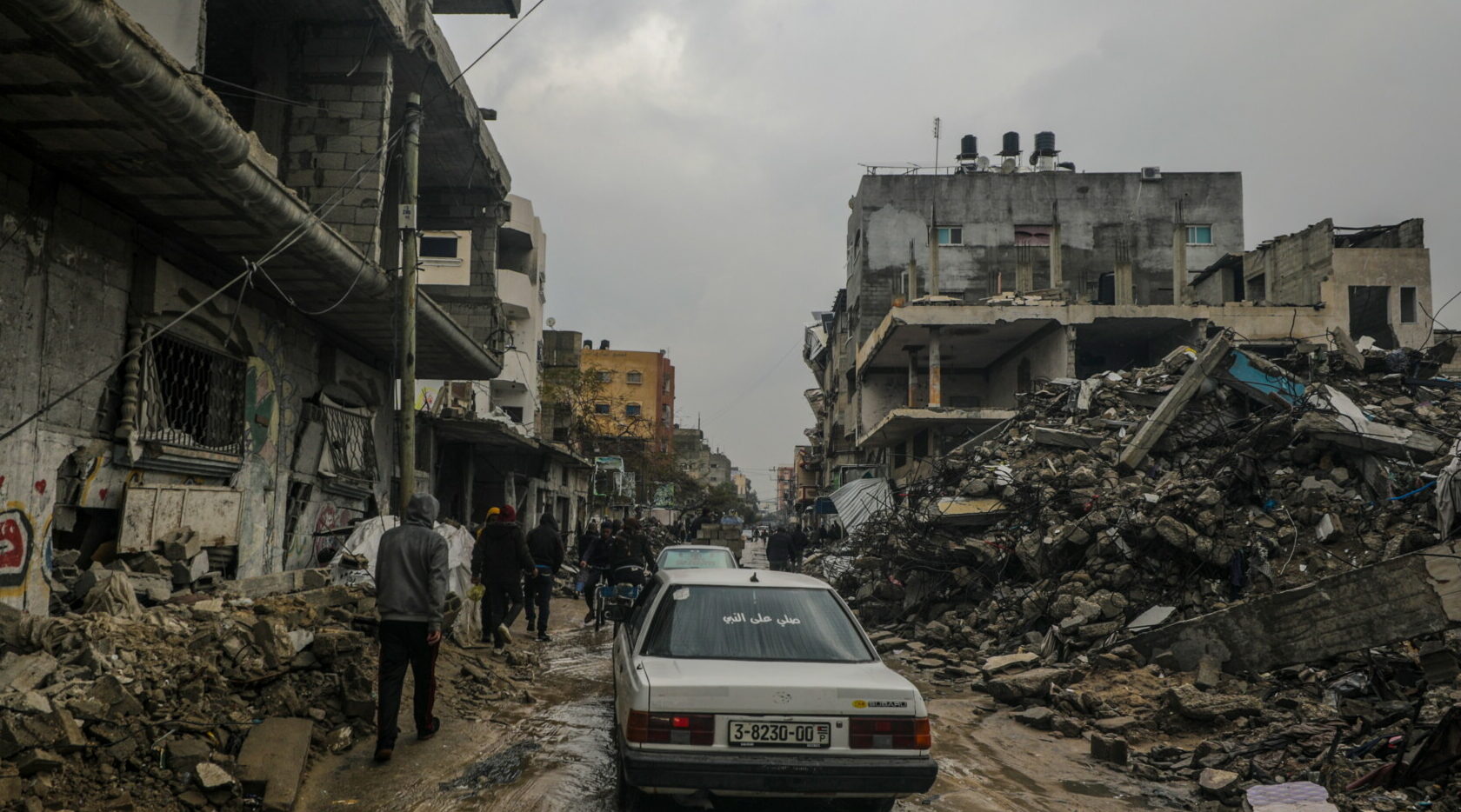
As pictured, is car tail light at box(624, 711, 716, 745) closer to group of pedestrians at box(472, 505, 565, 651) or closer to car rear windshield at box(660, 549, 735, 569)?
group of pedestrians at box(472, 505, 565, 651)

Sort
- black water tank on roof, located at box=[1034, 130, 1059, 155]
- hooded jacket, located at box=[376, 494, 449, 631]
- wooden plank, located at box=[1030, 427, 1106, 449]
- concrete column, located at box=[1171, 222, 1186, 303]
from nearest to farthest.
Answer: hooded jacket, located at box=[376, 494, 449, 631] < wooden plank, located at box=[1030, 427, 1106, 449] < concrete column, located at box=[1171, 222, 1186, 303] < black water tank on roof, located at box=[1034, 130, 1059, 155]

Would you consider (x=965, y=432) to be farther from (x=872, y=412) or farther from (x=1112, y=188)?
(x=1112, y=188)

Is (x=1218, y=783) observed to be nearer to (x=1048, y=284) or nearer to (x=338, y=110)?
(x=338, y=110)

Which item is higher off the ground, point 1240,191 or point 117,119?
point 1240,191

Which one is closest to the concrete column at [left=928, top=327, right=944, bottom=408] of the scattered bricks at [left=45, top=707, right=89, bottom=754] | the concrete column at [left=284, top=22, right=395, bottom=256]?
the concrete column at [left=284, top=22, right=395, bottom=256]

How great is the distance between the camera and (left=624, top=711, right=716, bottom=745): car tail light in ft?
15.3

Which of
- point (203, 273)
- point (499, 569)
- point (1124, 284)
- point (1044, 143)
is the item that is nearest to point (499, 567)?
point (499, 569)

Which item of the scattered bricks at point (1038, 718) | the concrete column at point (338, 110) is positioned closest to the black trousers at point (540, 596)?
the concrete column at point (338, 110)

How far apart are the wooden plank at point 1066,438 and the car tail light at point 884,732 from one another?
1161 cm

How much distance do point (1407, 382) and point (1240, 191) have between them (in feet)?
104

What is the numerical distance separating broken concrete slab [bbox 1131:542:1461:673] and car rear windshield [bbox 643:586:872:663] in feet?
15.2

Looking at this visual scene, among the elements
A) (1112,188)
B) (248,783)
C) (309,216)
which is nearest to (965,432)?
(1112,188)

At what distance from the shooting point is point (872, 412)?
130ft

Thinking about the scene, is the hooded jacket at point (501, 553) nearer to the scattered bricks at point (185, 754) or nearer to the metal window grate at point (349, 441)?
the metal window grate at point (349, 441)
